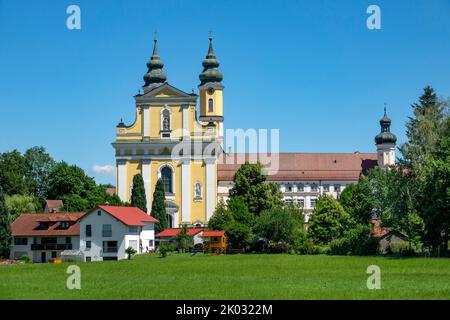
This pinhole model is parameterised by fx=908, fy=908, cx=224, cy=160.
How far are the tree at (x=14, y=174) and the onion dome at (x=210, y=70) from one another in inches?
908

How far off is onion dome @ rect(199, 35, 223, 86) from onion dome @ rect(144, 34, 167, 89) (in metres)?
7.34

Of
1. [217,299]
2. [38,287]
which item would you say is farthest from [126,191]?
[217,299]

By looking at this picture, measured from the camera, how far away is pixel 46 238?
6931 cm

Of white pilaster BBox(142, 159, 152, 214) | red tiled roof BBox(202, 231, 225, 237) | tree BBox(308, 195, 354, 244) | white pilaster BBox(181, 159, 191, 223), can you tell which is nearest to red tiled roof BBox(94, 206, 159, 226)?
red tiled roof BBox(202, 231, 225, 237)

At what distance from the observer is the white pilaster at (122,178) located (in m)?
92.9

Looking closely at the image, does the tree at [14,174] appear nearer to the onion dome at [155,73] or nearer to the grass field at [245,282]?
the onion dome at [155,73]

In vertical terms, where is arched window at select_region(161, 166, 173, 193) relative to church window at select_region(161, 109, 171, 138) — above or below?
below

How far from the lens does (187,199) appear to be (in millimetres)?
93188

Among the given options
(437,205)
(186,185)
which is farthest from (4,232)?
(186,185)

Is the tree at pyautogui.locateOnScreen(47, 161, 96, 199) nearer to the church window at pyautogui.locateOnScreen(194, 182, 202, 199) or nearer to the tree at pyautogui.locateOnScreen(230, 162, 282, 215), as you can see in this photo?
the church window at pyautogui.locateOnScreen(194, 182, 202, 199)

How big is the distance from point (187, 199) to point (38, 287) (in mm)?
61791

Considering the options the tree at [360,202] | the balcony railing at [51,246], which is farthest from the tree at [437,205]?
the balcony railing at [51,246]

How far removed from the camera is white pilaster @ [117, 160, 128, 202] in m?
92.9
